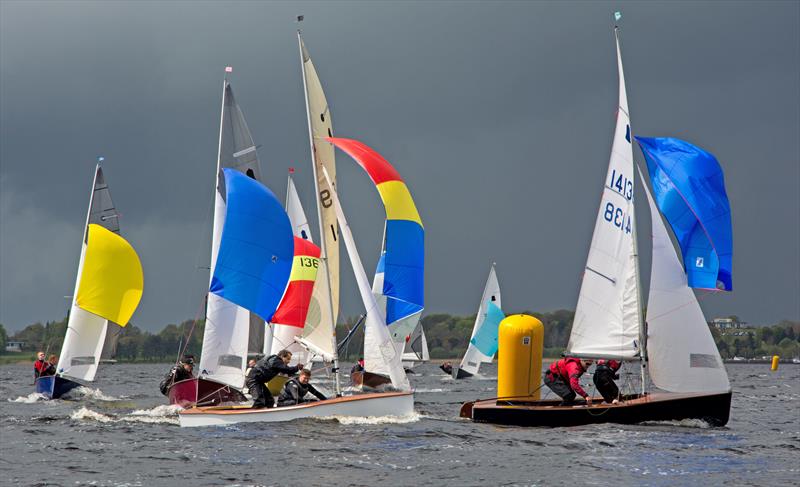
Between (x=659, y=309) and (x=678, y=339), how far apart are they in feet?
2.58

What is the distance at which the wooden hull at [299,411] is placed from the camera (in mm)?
23828

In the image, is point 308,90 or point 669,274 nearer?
point 669,274

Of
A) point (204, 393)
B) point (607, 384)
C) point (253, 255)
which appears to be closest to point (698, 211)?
point (607, 384)

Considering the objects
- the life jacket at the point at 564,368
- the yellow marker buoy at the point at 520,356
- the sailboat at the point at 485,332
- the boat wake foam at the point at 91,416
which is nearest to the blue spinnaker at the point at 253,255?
the yellow marker buoy at the point at 520,356

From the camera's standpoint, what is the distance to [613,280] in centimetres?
2600

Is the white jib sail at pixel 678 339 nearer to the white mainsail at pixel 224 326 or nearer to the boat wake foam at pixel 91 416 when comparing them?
the white mainsail at pixel 224 326

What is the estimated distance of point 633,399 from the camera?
24.9 metres

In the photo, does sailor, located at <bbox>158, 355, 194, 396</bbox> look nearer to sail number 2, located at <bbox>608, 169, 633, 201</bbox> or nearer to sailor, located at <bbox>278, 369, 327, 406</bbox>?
sailor, located at <bbox>278, 369, 327, 406</bbox>

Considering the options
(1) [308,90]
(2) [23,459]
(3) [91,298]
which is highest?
(1) [308,90]

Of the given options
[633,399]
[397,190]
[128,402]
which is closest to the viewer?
[633,399]

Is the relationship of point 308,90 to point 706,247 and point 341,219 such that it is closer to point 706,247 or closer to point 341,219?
point 341,219

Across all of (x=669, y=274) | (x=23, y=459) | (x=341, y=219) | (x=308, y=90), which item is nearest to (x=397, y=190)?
(x=341, y=219)

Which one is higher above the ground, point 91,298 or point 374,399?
point 91,298

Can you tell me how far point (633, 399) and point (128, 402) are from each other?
20.3 meters
